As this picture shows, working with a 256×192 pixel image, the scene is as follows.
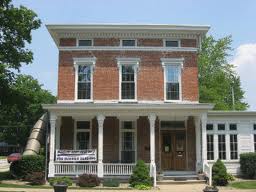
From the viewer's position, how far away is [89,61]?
28062 mm

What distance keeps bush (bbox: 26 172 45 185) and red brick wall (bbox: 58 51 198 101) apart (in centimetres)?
517

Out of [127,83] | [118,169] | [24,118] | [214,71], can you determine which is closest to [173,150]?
[118,169]

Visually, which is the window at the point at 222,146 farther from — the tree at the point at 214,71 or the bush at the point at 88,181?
the tree at the point at 214,71

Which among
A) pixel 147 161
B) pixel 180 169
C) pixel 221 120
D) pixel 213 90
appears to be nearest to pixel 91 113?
pixel 147 161

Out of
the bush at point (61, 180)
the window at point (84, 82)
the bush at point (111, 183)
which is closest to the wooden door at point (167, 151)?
the bush at point (111, 183)

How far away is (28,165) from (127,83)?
7.84 meters

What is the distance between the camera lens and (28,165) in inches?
1047

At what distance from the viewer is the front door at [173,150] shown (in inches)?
1094

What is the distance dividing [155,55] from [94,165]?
26.1 feet

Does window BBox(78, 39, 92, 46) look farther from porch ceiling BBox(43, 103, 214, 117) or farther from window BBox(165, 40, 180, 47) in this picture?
window BBox(165, 40, 180, 47)

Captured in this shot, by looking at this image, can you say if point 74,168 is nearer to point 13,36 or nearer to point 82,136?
point 82,136

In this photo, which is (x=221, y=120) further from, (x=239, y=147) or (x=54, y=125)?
(x=54, y=125)

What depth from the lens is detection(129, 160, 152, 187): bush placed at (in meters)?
24.0

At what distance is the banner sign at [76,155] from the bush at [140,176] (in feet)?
9.13
